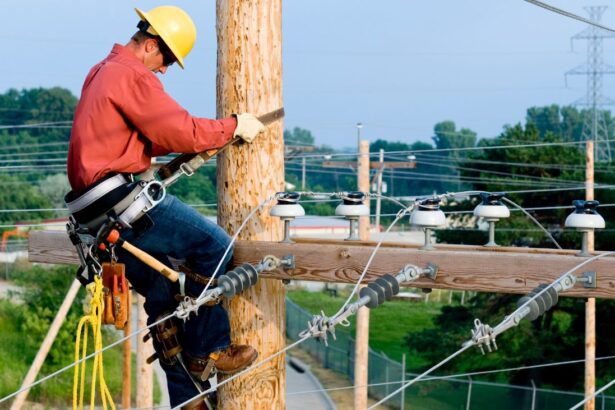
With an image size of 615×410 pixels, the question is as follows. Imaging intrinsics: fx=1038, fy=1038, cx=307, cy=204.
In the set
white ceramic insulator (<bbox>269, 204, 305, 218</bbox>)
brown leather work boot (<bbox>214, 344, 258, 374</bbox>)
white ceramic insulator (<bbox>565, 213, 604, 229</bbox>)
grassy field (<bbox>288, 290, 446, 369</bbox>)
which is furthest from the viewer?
grassy field (<bbox>288, 290, 446, 369</bbox>)

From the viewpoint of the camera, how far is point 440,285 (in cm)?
477

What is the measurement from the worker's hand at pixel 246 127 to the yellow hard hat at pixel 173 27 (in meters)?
0.41

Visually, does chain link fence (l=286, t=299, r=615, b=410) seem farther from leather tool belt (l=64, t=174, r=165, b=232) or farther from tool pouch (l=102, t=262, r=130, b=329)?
leather tool belt (l=64, t=174, r=165, b=232)

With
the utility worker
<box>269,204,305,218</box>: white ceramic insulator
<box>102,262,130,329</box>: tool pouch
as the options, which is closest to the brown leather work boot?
the utility worker

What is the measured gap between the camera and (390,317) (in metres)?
39.2

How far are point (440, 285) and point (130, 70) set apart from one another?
1731 mm

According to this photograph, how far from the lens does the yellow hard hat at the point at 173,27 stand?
4930 mm

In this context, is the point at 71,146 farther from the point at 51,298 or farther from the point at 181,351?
the point at 51,298

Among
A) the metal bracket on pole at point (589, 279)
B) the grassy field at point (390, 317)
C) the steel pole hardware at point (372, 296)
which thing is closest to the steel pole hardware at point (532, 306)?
the metal bracket on pole at point (589, 279)

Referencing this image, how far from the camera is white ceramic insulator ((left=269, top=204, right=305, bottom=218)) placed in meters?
5.08

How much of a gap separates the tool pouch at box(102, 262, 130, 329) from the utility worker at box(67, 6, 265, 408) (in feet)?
0.51

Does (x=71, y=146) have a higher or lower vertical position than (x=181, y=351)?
higher

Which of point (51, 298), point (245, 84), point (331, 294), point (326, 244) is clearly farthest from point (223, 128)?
point (331, 294)

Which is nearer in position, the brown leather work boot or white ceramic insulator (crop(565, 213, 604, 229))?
white ceramic insulator (crop(565, 213, 604, 229))
